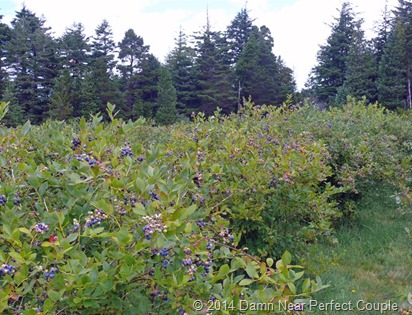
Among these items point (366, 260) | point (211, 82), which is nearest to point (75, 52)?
point (211, 82)

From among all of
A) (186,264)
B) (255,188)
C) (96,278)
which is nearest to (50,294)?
(96,278)

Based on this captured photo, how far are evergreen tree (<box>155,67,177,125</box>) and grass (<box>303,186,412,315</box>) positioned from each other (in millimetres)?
20840

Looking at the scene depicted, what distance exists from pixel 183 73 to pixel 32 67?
949 centimetres

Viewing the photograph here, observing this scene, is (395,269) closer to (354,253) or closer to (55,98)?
(354,253)

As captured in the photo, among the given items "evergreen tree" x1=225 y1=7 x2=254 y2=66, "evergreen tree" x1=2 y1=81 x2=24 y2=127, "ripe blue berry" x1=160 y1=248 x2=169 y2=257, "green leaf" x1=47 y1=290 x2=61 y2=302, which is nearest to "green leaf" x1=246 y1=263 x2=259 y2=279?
"ripe blue berry" x1=160 y1=248 x2=169 y2=257

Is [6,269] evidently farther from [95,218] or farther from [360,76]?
[360,76]

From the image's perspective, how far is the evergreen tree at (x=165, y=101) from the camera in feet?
83.3

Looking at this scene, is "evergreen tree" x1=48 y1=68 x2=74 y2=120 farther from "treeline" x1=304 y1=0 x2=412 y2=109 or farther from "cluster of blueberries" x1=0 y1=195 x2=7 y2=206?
"cluster of blueberries" x1=0 y1=195 x2=7 y2=206

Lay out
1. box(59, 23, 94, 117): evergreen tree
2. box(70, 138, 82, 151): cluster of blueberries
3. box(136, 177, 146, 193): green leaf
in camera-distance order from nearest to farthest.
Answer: box(136, 177, 146, 193): green leaf, box(70, 138, 82, 151): cluster of blueberries, box(59, 23, 94, 117): evergreen tree

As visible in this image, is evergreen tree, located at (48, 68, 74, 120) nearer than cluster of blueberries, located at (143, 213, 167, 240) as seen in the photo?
No

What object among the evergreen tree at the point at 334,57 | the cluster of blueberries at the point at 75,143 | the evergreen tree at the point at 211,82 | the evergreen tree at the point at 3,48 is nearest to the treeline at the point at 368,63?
the evergreen tree at the point at 334,57

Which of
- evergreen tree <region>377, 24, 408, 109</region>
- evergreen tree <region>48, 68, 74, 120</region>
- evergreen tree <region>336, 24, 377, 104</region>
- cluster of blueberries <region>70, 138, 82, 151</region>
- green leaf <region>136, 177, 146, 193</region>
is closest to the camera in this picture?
green leaf <region>136, 177, 146, 193</region>

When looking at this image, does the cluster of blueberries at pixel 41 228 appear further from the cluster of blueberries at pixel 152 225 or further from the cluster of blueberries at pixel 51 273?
the cluster of blueberries at pixel 152 225

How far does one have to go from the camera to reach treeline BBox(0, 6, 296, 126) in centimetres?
2514
